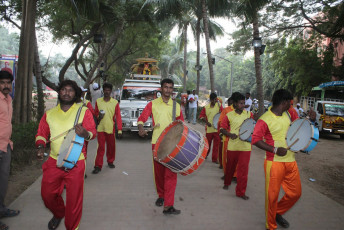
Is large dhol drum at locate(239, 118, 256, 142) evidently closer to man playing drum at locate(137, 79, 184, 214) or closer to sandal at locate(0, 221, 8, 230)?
man playing drum at locate(137, 79, 184, 214)

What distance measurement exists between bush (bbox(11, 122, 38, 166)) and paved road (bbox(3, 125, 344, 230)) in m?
1.45

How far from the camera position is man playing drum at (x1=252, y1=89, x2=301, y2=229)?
3.67 m

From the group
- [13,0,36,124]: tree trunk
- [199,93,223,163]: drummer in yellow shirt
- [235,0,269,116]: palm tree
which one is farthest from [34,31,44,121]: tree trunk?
[235,0,269,116]: palm tree

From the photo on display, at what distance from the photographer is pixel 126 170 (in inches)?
273

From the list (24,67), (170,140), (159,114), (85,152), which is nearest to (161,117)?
(159,114)

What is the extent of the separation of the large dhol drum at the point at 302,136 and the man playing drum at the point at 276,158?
0.09 metres

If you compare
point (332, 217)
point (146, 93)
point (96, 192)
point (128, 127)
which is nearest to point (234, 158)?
point (332, 217)

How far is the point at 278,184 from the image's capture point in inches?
145

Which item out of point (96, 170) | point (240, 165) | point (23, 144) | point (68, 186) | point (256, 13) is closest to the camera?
point (68, 186)

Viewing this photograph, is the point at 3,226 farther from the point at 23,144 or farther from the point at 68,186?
the point at 23,144

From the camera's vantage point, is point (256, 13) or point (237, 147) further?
point (256, 13)

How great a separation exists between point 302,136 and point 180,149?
153 cm

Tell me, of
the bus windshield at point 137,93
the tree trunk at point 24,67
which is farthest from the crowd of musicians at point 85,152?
the bus windshield at point 137,93

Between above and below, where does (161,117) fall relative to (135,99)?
below
